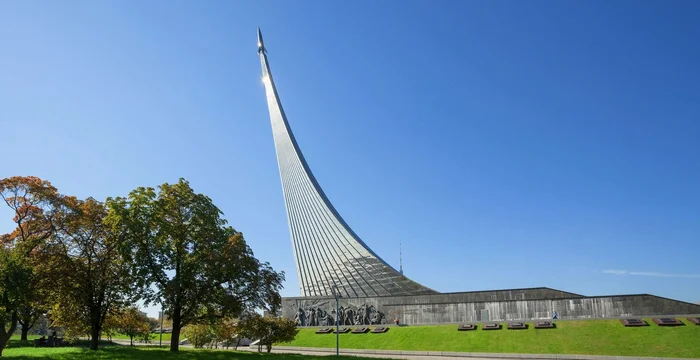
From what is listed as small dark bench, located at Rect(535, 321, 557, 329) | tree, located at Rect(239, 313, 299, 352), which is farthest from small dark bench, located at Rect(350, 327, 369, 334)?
small dark bench, located at Rect(535, 321, 557, 329)

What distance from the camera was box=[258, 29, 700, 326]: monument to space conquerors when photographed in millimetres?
21359

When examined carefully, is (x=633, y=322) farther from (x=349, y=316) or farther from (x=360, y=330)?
(x=349, y=316)

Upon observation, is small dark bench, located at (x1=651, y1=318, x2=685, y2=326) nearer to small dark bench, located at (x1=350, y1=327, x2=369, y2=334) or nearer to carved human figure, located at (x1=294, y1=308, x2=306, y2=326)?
small dark bench, located at (x1=350, y1=327, x2=369, y2=334)

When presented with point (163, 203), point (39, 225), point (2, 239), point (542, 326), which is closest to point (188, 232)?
point (163, 203)

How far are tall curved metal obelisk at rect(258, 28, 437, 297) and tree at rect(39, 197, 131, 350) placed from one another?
1692 cm

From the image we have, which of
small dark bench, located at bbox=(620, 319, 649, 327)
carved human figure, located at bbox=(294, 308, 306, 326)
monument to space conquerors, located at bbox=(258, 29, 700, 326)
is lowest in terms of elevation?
carved human figure, located at bbox=(294, 308, 306, 326)

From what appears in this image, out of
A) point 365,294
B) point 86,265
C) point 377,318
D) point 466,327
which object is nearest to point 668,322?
point 466,327

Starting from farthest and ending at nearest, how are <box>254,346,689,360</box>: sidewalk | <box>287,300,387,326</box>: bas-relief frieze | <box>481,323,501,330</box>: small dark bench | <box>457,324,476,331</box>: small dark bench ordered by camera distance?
<box>287,300,387,326</box>: bas-relief frieze → <box>457,324,476,331</box>: small dark bench → <box>481,323,501,330</box>: small dark bench → <box>254,346,689,360</box>: sidewalk

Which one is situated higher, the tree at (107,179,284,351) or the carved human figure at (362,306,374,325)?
the tree at (107,179,284,351)

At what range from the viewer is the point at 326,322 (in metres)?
27.7

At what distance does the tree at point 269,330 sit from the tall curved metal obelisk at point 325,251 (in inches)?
398

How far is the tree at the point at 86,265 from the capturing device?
1454 cm

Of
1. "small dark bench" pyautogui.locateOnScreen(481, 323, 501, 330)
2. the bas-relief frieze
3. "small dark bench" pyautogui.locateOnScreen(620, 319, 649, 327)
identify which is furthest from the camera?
the bas-relief frieze

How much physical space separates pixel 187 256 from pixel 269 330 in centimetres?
618
